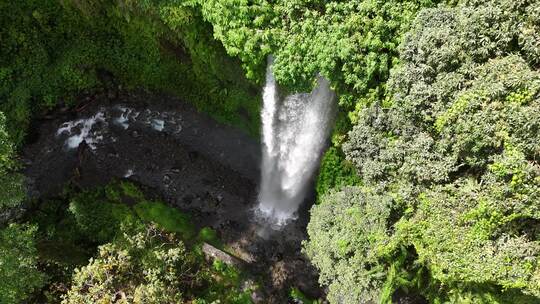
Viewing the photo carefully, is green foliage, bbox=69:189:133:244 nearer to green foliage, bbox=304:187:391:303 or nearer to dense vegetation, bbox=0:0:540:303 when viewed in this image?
dense vegetation, bbox=0:0:540:303

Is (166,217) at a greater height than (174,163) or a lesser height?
lesser

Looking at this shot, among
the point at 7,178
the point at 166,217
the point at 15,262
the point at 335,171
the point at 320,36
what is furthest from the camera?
the point at 166,217

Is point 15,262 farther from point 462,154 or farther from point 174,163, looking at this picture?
point 462,154

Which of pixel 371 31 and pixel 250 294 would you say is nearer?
pixel 371 31

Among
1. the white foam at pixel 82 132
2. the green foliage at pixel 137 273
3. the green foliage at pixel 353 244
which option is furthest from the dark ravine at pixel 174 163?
the green foliage at pixel 353 244

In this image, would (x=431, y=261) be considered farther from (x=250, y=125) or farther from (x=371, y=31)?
(x=250, y=125)

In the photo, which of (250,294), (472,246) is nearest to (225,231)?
(250,294)

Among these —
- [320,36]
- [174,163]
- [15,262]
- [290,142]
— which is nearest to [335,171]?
[290,142]
